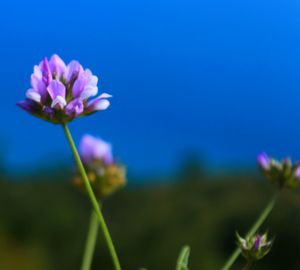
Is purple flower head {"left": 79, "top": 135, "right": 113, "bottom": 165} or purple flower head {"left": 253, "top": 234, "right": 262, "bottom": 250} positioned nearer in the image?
purple flower head {"left": 253, "top": 234, "right": 262, "bottom": 250}

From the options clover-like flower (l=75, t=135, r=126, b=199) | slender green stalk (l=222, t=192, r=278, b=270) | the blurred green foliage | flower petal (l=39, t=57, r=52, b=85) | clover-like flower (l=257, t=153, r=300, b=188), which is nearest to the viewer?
flower petal (l=39, t=57, r=52, b=85)

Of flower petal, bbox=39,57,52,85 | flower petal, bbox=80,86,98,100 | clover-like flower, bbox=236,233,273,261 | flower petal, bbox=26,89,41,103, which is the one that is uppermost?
flower petal, bbox=39,57,52,85

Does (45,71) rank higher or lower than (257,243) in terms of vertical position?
higher

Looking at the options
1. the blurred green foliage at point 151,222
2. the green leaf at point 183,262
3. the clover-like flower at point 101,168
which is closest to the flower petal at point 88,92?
the green leaf at point 183,262

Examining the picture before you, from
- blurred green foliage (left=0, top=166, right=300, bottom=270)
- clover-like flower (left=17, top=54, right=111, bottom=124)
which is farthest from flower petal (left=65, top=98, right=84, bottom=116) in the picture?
blurred green foliage (left=0, top=166, right=300, bottom=270)

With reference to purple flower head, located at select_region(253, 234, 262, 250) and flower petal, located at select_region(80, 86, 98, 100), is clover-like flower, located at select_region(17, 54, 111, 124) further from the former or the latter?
purple flower head, located at select_region(253, 234, 262, 250)

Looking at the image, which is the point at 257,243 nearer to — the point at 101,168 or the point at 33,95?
the point at 33,95

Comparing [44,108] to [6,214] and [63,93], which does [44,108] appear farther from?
[6,214]

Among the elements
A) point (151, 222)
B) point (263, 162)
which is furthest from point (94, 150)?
point (151, 222)
